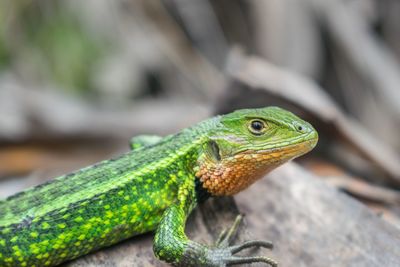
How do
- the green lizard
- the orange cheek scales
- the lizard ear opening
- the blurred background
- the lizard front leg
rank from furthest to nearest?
the blurred background → the lizard ear opening → the orange cheek scales → the green lizard → the lizard front leg

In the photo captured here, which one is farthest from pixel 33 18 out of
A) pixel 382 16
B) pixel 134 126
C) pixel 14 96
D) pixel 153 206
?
pixel 153 206

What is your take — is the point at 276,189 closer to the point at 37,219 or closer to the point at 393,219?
the point at 393,219

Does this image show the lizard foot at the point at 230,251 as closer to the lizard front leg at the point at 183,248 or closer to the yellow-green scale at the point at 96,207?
the lizard front leg at the point at 183,248

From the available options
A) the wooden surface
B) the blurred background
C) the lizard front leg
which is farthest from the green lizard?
the blurred background

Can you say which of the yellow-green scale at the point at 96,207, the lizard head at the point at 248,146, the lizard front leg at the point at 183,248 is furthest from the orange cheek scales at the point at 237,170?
the lizard front leg at the point at 183,248

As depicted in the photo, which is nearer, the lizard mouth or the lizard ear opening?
the lizard mouth

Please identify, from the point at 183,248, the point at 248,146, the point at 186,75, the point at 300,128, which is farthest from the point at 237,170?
the point at 186,75

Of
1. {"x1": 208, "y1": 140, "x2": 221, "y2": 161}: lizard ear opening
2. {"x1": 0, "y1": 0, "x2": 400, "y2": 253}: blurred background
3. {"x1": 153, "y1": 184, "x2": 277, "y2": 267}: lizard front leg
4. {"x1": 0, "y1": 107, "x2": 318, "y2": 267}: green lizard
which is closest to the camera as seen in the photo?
{"x1": 153, "y1": 184, "x2": 277, "y2": 267}: lizard front leg

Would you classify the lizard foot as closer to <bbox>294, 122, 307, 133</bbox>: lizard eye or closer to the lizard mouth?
the lizard mouth
